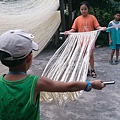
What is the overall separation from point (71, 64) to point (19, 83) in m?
1.22

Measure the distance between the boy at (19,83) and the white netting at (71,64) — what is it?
53cm

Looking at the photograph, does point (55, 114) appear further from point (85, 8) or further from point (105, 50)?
point (105, 50)

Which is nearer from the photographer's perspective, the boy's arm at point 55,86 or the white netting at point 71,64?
the boy's arm at point 55,86

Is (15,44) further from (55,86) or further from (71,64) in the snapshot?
(71,64)

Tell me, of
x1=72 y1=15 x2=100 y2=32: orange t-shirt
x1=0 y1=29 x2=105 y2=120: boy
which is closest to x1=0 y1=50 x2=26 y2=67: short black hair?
x1=0 y1=29 x2=105 y2=120: boy

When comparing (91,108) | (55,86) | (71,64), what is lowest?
(91,108)

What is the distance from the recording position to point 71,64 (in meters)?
2.12

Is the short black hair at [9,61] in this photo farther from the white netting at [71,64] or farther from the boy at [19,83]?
the white netting at [71,64]

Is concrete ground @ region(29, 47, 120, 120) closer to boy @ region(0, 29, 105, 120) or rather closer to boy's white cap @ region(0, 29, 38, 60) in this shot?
boy @ region(0, 29, 105, 120)

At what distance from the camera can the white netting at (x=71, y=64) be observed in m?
1.50

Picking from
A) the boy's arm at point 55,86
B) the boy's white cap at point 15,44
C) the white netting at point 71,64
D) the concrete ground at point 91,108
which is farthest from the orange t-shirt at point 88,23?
the boy's white cap at point 15,44

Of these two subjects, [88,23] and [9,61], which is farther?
[88,23]

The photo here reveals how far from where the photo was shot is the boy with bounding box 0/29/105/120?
89 cm

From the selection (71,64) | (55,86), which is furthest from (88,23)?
(55,86)
